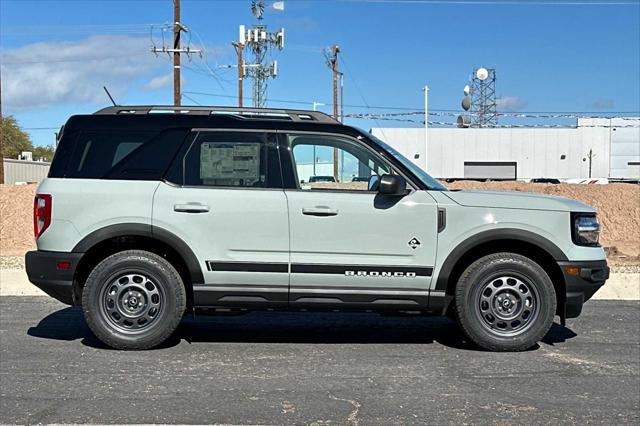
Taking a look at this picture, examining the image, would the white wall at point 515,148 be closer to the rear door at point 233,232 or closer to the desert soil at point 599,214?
the desert soil at point 599,214

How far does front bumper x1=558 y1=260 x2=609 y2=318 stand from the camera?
5672 millimetres

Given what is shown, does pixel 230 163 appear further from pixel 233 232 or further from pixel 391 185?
pixel 391 185

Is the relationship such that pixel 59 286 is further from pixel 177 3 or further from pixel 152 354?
pixel 177 3

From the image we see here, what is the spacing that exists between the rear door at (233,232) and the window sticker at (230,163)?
56mm

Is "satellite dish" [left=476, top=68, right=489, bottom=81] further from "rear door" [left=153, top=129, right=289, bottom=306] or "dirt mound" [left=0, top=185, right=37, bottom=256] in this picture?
"rear door" [left=153, top=129, right=289, bottom=306]

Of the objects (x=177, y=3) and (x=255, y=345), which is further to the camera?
(x=177, y=3)

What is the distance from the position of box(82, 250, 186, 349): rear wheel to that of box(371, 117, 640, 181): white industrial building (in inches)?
2182

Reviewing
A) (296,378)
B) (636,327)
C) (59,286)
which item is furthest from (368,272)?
(636,327)

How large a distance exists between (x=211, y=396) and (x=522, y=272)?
9.67ft

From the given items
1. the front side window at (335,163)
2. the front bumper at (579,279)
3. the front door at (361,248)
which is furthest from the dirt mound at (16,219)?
the front bumper at (579,279)

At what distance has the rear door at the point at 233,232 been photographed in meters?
5.66

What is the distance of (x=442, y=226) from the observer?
5.67 m

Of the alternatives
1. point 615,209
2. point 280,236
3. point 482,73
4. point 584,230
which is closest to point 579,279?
point 584,230

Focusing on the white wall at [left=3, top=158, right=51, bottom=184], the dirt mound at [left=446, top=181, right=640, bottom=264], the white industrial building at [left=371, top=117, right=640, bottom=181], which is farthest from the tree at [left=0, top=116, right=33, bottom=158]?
the dirt mound at [left=446, top=181, right=640, bottom=264]
